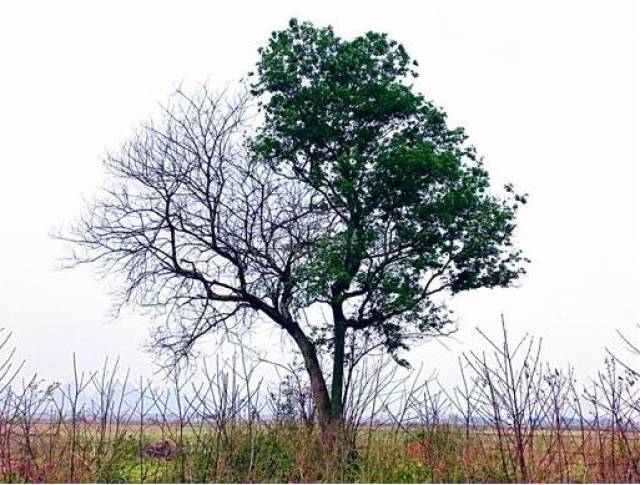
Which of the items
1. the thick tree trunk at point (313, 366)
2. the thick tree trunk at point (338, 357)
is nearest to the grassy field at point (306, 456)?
the thick tree trunk at point (313, 366)

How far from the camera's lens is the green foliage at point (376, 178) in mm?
15836

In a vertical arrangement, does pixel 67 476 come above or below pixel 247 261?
below

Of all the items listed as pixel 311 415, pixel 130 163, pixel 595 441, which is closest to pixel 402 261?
pixel 130 163

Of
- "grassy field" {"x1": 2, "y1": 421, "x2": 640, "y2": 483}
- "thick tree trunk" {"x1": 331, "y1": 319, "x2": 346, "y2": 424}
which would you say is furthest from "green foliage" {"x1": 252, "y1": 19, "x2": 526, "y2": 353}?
"grassy field" {"x1": 2, "y1": 421, "x2": 640, "y2": 483}

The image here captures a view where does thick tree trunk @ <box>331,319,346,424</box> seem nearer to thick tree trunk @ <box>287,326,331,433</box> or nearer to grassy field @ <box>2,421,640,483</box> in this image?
thick tree trunk @ <box>287,326,331,433</box>

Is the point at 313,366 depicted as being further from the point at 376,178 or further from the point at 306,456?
the point at 306,456

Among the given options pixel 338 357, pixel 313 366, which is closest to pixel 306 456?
pixel 313 366

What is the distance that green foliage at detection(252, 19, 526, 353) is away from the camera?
1584 cm

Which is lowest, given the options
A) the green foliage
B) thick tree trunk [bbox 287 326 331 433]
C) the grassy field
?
the grassy field

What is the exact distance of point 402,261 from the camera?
16391 millimetres

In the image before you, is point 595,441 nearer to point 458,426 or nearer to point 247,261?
point 458,426

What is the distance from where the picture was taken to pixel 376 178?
1588cm

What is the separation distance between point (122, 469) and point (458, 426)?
11.3 ft

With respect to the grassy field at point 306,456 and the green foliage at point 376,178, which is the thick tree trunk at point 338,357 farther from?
the grassy field at point 306,456
